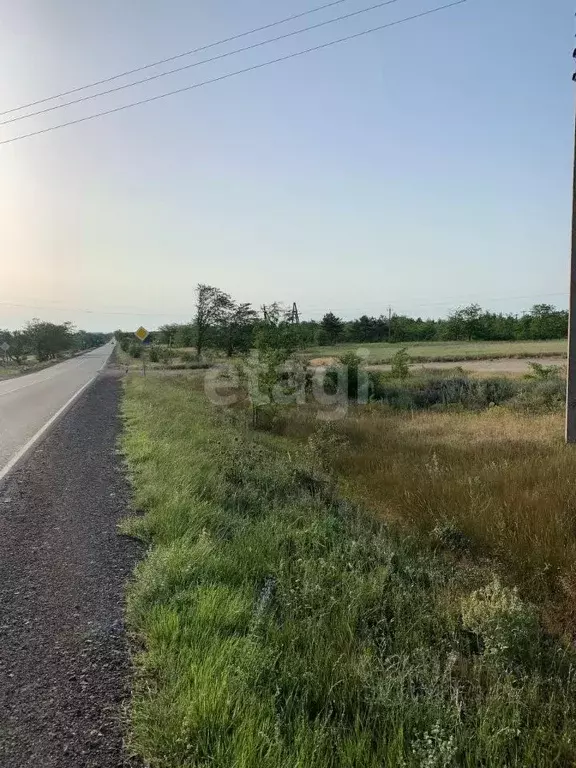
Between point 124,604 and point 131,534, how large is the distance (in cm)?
161

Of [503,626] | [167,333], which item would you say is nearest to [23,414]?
[503,626]

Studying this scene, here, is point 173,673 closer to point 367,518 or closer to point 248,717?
point 248,717

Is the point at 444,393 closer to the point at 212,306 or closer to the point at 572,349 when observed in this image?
the point at 572,349

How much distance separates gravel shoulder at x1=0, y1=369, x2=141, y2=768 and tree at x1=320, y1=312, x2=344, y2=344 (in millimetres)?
88508

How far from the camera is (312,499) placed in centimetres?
703

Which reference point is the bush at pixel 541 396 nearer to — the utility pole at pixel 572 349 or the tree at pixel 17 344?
the utility pole at pixel 572 349

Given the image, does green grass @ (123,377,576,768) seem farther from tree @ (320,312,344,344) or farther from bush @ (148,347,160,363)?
tree @ (320,312,344,344)

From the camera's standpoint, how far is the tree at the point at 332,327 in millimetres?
95062

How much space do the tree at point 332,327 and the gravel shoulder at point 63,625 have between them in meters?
88.5

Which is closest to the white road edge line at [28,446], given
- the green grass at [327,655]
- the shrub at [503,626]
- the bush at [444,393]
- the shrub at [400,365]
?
the green grass at [327,655]

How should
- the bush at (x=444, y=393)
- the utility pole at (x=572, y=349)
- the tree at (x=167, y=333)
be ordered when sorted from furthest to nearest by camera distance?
the tree at (x=167, y=333) < the bush at (x=444, y=393) < the utility pole at (x=572, y=349)

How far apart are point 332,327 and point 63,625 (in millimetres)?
93899

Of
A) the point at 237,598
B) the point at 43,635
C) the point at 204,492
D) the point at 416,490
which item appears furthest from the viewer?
the point at 416,490

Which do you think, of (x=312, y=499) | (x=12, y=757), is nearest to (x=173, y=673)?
(x=12, y=757)
